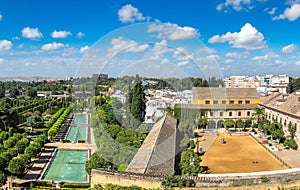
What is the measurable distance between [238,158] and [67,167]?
38.2 feet

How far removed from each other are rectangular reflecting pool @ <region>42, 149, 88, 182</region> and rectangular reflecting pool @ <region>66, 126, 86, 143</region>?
14.8ft

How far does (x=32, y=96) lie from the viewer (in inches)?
2520

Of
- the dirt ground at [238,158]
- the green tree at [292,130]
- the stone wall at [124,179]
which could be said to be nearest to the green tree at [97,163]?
the stone wall at [124,179]

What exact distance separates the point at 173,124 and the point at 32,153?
10318mm

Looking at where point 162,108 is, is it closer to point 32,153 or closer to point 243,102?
point 243,102

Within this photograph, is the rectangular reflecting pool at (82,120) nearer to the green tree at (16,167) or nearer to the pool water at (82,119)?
the pool water at (82,119)

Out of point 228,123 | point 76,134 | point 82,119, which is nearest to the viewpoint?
point 228,123

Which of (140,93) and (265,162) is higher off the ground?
(140,93)

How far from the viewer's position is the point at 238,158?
1970 cm

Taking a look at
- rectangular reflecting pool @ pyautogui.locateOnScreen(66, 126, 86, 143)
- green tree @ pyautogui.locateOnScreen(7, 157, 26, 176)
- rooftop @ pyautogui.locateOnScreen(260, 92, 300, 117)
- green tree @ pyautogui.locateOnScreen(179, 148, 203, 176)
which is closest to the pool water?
rectangular reflecting pool @ pyautogui.locateOnScreen(66, 126, 86, 143)

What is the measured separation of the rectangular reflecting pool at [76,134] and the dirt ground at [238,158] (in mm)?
12744

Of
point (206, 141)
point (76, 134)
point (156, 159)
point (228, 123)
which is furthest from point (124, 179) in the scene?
point (76, 134)

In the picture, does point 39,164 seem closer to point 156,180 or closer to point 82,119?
point 156,180

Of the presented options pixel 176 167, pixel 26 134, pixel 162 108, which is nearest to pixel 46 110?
pixel 26 134
